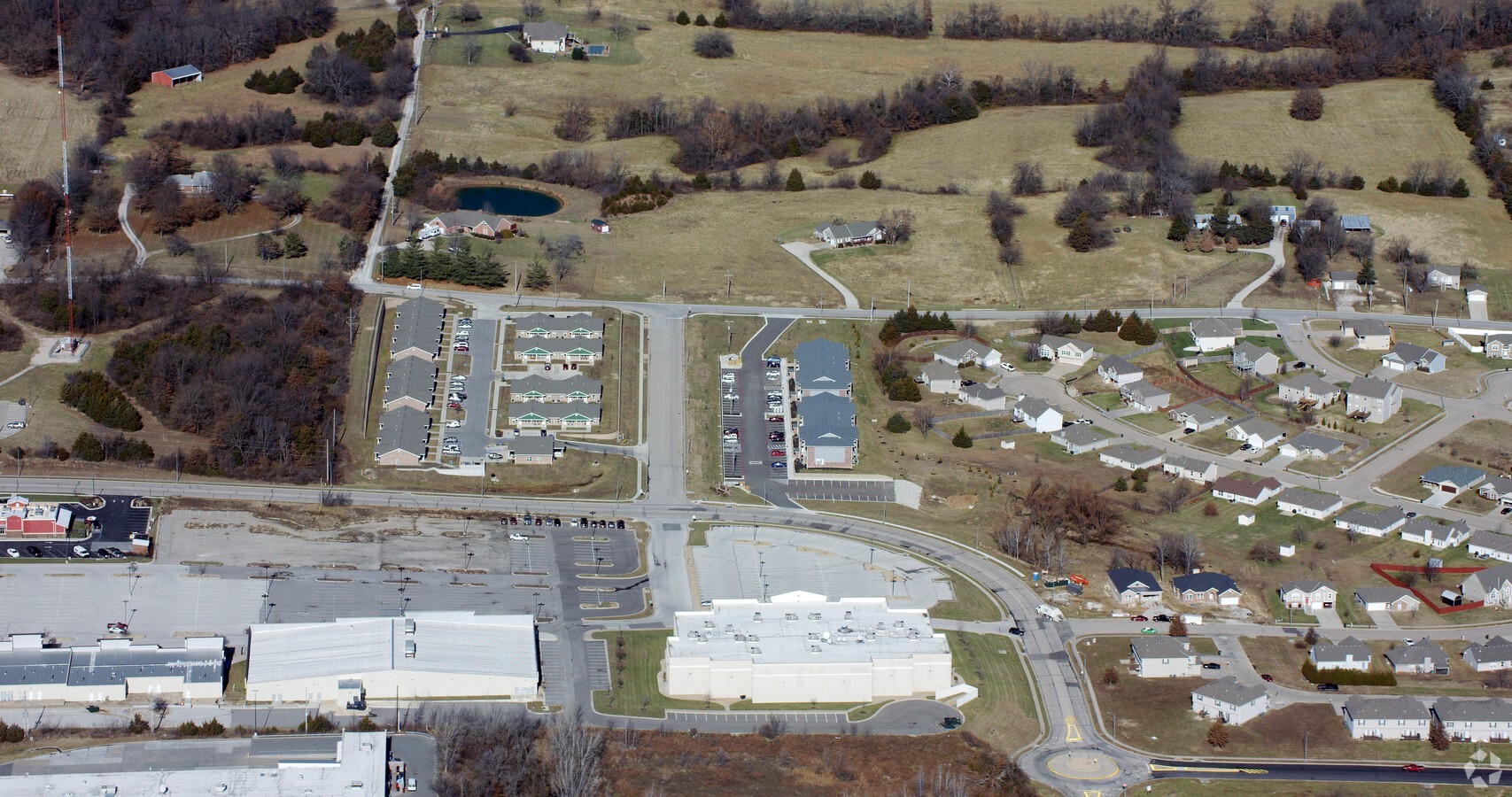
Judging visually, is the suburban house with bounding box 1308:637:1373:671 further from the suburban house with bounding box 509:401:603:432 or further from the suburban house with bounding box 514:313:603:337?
the suburban house with bounding box 514:313:603:337

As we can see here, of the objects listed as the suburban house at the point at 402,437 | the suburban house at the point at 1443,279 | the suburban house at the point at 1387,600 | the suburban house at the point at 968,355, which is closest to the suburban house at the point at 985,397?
the suburban house at the point at 968,355

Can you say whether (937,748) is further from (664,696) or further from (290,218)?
(290,218)

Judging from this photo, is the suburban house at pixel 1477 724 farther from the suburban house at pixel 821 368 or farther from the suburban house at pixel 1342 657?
the suburban house at pixel 821 368

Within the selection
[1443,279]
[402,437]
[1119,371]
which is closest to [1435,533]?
[1119,371]

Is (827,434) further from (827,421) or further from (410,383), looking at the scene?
(410,383)

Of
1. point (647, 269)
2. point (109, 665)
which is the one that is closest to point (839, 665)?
point (109, 665)

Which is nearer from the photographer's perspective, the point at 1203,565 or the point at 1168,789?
the point at 1168,789
